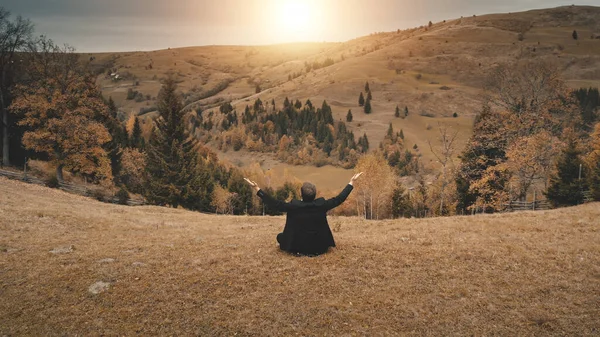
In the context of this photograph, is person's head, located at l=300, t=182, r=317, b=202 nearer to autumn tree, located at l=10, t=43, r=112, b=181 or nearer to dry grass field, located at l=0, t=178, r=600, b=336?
dry grass field, located at l=0, t=178, r=600, b=336

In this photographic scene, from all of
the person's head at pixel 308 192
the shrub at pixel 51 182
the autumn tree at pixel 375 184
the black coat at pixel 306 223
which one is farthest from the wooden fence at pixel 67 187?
the autumn tree at pixel 375 184

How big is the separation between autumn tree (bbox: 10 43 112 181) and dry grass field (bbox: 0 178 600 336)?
102ft

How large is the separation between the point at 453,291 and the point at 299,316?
475 cm

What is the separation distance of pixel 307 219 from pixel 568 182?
47.9 m

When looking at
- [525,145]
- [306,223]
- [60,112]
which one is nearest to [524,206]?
[525,145]

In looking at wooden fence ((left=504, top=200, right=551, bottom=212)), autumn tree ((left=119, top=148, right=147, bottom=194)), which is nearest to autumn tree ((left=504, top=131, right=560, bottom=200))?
wooden fence ((left=504, top=200, right=551, bottom=212))

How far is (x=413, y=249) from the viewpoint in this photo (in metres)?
14.5

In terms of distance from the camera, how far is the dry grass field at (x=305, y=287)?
9328 mm

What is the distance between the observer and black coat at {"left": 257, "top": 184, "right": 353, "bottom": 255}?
39.4 ft

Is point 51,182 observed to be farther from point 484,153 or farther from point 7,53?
point 484,153

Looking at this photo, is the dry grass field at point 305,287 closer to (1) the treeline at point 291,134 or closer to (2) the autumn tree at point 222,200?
(2) the autumn tree at point 222,200

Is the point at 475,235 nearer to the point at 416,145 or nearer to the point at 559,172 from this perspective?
the point at 559,172

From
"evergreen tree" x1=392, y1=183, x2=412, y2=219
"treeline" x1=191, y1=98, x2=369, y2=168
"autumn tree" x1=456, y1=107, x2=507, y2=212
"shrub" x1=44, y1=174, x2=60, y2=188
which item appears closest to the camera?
"shrub" x1=44, y1=174, x2=60, y2=188

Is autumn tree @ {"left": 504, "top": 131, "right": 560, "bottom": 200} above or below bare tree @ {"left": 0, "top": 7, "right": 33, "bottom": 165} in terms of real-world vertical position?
below
